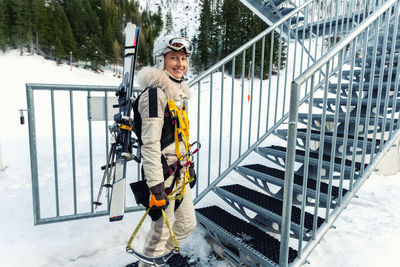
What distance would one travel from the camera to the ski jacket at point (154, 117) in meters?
1.63

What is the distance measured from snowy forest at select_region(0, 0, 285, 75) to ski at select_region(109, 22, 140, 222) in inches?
1156

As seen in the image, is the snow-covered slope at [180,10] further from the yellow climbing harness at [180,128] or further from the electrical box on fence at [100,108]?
the yellow climbing harness at [180,128]

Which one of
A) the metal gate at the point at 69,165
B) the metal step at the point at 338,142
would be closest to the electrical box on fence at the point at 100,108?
the metal gate at the point at 69,165

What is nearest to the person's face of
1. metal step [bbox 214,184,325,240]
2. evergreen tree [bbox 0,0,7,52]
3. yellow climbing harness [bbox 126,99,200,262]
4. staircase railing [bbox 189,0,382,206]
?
yellow climbing harness [bbox 126,99,200,262]

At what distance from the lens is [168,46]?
5.87 ft

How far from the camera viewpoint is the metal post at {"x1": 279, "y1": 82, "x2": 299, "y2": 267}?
1504 mm

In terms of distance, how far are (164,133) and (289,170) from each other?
87 cm

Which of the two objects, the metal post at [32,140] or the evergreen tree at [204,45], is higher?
the evergreen tree at [204,45]

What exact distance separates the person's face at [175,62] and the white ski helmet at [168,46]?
32mm

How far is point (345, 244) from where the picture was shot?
2.81m

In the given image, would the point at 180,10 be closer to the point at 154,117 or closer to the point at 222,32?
the point at 222,32

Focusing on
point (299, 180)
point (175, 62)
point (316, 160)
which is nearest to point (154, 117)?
point (175, 62)

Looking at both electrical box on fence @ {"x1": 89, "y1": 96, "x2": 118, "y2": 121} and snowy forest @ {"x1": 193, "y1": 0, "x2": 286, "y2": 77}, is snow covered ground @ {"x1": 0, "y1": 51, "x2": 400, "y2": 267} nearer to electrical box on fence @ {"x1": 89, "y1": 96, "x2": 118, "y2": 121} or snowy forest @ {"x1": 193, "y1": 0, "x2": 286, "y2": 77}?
electrical box on fence @ {"x1": 89, "y1": 96, "x2": 118, "y2": 121}

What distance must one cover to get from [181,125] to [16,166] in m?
4.25
